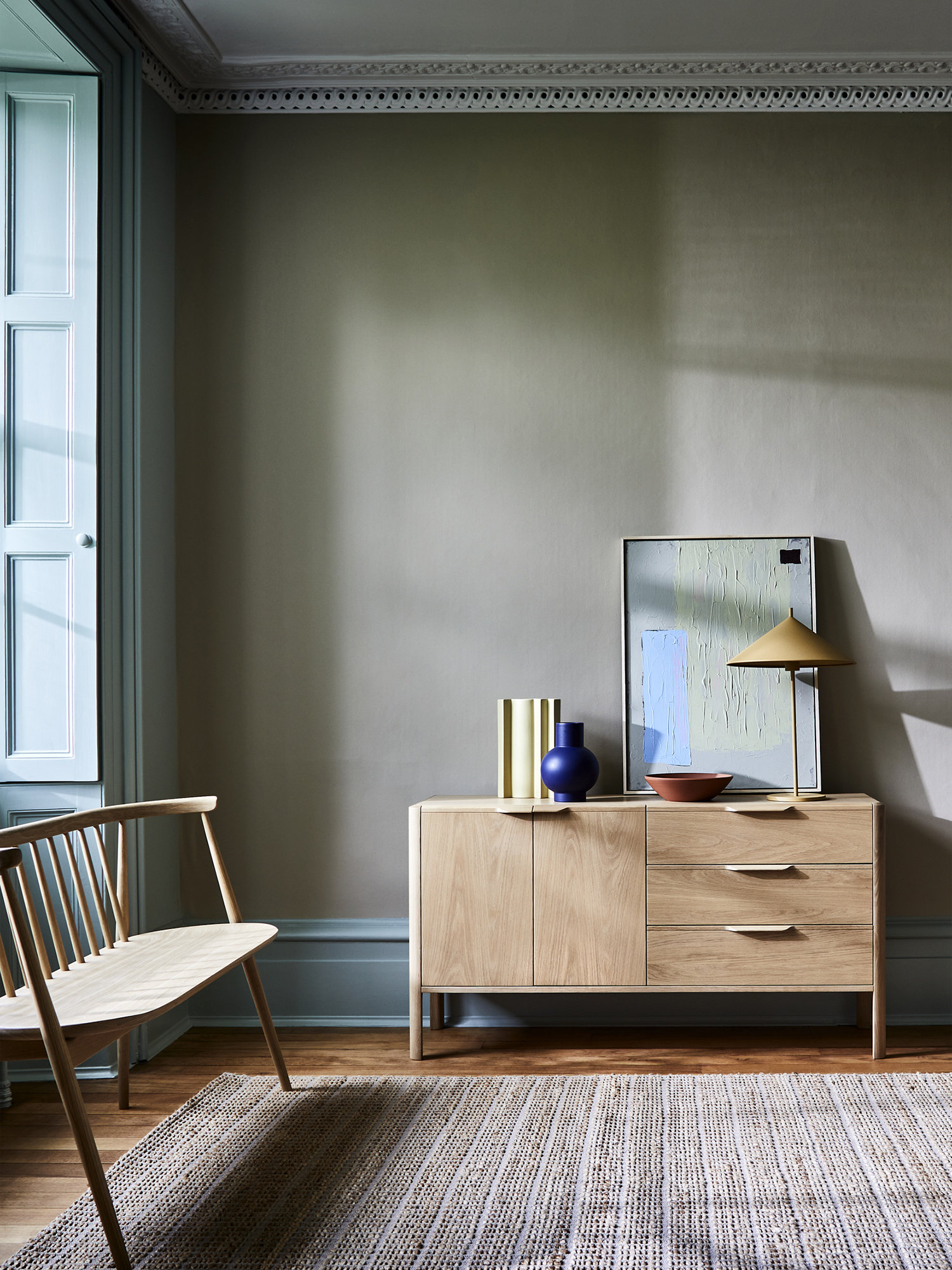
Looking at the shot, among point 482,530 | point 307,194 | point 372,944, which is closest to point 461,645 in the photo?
point 482,530

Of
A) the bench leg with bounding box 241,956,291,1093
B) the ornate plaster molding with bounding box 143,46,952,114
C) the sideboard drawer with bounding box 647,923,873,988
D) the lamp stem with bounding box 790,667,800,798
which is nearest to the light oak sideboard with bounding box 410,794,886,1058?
the sideboard drawer with bounding box 647,923,873,988

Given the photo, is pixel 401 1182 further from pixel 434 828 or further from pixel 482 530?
pixel 482 530

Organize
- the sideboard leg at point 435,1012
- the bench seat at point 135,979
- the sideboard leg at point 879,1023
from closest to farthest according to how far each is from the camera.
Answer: the bench seat at point 135,979 → the sideboard leg at point 879,1023 → the sideboard leg at point 435,1012

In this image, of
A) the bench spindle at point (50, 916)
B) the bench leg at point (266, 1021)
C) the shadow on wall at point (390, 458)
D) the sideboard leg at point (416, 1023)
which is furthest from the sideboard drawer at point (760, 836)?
the bench spindle at point (50, 916)

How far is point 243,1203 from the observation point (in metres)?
2.11

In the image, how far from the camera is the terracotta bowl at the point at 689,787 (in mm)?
3072

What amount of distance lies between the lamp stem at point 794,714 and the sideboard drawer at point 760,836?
149mm

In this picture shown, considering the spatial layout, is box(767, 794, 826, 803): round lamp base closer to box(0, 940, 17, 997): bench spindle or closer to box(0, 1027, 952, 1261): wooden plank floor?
box(0, 1027, 952, 1261): wooden plank floor

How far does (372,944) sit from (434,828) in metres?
0.66

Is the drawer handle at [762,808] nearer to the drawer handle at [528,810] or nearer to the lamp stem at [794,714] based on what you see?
the lamp stem at [794,714]

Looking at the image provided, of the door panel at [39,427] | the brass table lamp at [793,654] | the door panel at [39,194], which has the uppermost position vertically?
the door panel at [39,194]

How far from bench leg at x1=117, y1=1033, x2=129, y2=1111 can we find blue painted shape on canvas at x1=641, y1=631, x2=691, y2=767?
1821mm

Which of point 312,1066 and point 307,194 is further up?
point 307,194

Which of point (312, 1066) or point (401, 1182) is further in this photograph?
point (312, 1066)
